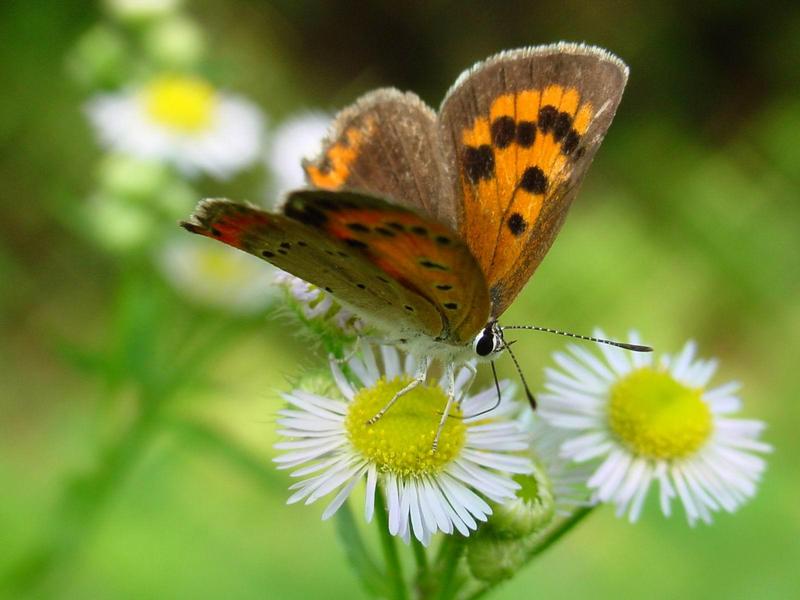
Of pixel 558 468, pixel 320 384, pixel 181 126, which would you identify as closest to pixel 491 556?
pixel 558 468

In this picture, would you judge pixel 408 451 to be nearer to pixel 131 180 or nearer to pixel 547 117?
pixel 547 117

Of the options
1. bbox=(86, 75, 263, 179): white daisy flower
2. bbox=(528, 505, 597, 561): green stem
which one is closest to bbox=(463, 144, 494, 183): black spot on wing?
bbox=(528, 505, 597, 561): green stem

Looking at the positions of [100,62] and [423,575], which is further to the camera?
[100,62]

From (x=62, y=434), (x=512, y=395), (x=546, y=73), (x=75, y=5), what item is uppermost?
(x=75, y=5)

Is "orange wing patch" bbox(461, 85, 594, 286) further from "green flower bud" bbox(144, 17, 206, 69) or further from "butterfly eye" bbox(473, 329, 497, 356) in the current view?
"green flower bud" bbox(144, 17, 206, 69)

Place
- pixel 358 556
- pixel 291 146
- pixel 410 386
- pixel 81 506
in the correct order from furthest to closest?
pixel 291 146
pixel 81 506
pixel 410 386
pixel 358 556

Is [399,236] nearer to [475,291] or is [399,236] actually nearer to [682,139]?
[475,291]

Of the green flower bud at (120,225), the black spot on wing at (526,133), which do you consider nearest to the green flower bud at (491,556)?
the black spot on wing at (526,133)

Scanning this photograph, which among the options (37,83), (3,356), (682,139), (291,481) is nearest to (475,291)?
(291,481)
